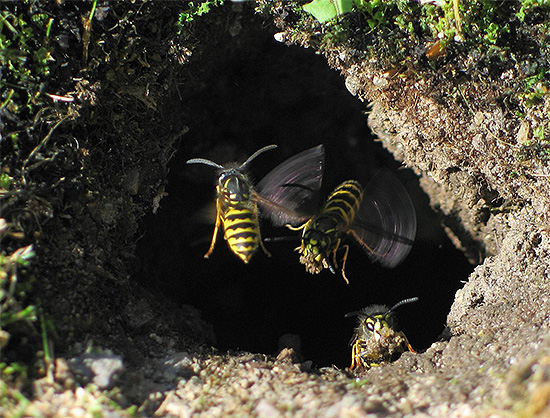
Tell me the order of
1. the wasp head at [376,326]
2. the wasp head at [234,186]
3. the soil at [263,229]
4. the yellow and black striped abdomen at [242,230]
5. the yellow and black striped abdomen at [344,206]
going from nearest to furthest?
the soil at [263,229] → the yellow and black striped abdomen at [242,230] → the wasp head at [234,186] → the wasp head at [376,326] → the yellow and black striped abdomen at [344,206]

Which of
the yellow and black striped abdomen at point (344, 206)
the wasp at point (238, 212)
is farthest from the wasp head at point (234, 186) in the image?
the yellow and black striped abdomen at point (344, 206)

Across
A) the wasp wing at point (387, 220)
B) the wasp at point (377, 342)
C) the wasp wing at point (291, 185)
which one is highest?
the wasp wing at point (291, 185)

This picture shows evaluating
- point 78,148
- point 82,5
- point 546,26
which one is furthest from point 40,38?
point 546,26

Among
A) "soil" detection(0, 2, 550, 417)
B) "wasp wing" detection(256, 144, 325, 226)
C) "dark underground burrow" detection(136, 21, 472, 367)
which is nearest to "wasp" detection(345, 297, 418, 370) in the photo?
"soil" detection(0, 2, 550, 417)

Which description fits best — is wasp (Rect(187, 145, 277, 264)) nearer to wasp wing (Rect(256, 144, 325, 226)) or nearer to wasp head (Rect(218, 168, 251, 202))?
wasp head (Rect(218, 168, 251, 202))

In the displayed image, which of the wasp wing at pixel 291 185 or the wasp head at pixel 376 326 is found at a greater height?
the wasp wing at pixel 291 185

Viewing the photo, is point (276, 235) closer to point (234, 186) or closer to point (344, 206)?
point (344, 206)

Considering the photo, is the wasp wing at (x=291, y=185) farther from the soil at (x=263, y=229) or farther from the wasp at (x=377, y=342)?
the wasp at (x=377, y=342)
